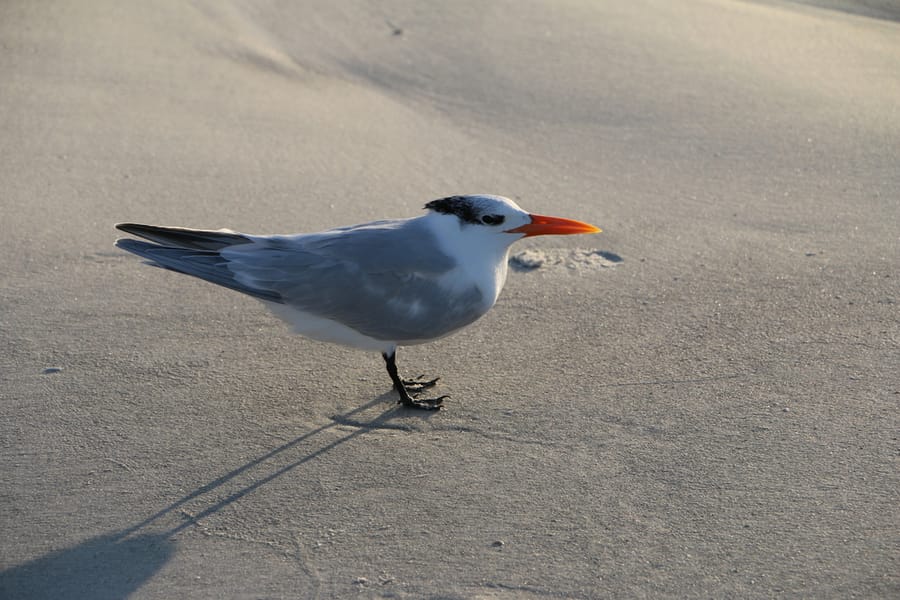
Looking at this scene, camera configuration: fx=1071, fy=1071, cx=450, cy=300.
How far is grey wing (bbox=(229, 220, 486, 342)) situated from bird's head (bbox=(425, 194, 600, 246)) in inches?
6.3

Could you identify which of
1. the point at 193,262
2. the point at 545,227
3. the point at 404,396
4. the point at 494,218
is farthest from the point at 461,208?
the point at 193,262

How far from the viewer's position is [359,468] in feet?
11.5

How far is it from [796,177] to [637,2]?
2425mm

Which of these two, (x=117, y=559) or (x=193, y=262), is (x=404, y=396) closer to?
(x=193, y=262)

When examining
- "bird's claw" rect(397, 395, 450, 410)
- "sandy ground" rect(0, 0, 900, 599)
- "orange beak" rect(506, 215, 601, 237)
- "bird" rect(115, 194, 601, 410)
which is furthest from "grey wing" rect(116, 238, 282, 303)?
"orange beak" rect(506, 215, 601, 237)

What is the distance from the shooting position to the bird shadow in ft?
9.50

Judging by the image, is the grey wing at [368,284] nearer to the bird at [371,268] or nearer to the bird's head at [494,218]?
the bird at [371,268]

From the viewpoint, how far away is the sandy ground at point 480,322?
3.09 m

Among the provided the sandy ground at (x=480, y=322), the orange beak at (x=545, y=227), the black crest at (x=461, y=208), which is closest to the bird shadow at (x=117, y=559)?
the sandy ground at (x=480, y=322)

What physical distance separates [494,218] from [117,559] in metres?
1.74

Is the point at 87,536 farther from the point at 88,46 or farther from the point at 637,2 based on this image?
the point at 637,2

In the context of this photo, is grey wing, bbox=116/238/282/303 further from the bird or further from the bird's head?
the bird's head

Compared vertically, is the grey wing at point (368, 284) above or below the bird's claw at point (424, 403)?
above

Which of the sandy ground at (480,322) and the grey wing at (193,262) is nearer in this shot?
the sandy ground at (480,322)
